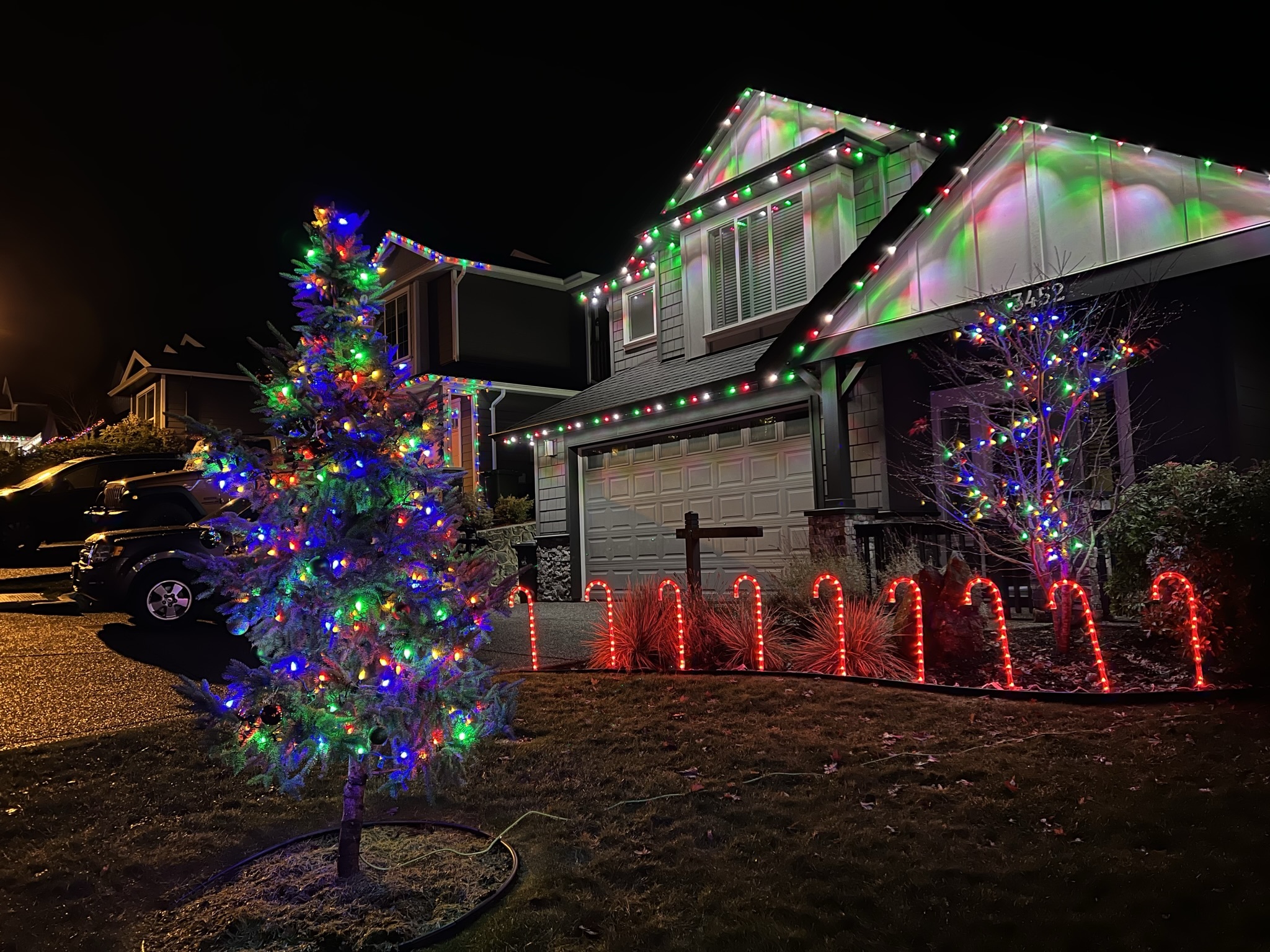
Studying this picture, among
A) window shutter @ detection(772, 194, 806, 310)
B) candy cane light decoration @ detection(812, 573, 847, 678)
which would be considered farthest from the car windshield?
candy cane light decoration @ detection(812, 573, 847, 678)

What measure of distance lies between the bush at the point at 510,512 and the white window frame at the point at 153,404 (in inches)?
785

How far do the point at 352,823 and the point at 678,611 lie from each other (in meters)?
4.39

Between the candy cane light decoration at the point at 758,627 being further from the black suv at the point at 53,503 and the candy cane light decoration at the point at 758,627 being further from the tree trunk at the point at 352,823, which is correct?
the black suv at the point at 53,503

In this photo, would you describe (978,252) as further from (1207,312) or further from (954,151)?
(1207,312)

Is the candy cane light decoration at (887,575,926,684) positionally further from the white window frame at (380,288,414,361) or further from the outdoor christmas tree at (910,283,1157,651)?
the white window frame at (380,288,414,361)

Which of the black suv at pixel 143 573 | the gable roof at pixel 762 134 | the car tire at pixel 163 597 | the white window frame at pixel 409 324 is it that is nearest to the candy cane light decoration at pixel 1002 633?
the gable roof at pixel 762 134

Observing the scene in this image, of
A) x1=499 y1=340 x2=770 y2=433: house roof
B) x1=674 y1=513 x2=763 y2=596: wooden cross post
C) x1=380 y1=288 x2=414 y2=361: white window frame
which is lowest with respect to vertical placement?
x1=674 y1=513 x2=763 y2=596: wooden cross post

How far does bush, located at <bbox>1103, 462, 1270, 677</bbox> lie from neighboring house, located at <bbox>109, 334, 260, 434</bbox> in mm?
31045

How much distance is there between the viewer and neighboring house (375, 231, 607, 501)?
1972 centimetres

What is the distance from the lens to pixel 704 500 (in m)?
13.1

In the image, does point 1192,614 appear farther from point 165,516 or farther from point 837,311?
point 165,516

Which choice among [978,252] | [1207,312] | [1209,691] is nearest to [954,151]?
[978,252]

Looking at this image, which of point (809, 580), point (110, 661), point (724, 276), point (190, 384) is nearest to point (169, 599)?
point (110, 661)

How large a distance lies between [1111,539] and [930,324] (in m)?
3.17
